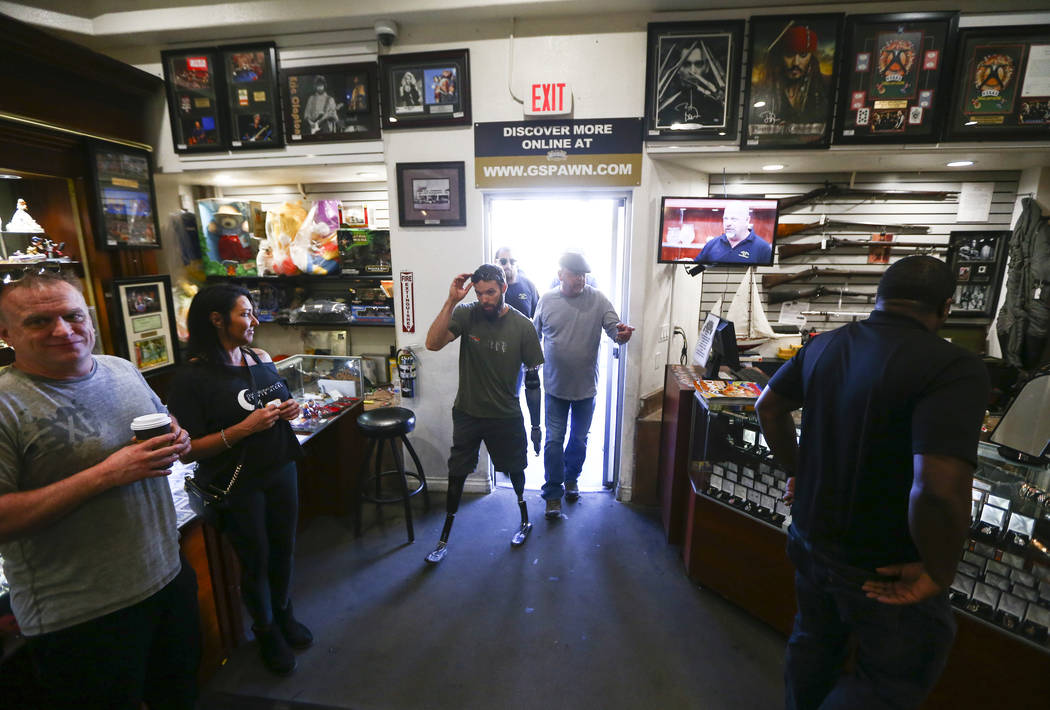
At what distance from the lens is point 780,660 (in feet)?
6.75

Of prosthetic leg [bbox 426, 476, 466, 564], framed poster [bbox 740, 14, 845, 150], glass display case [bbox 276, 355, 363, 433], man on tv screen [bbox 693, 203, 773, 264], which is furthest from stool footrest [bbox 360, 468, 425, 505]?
framed poster [bbox 740, 14, 845, 150]

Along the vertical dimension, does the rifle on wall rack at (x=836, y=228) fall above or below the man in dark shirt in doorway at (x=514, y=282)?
above

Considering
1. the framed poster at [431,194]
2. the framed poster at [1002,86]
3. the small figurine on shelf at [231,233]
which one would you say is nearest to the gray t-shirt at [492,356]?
the framed poster at [431,194]

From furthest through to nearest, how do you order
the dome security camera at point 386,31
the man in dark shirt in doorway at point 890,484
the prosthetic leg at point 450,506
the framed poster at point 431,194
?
1. the framed poster at point 431,194
2. the dome security camera at point 386,31
3. the prosthetic leg at point 450,506
4. the man in dark shirt in doorway at point 890,484

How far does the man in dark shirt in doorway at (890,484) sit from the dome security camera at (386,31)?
3.11m

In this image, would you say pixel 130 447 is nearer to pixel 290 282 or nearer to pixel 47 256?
pixel 47 256

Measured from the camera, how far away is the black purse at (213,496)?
5.66ft

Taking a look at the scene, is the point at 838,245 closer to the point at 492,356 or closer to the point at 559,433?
the point at 559,433

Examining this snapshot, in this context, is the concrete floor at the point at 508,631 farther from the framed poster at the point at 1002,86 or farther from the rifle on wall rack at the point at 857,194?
the framed poster at the point at 1002,86

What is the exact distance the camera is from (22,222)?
275 centimetres

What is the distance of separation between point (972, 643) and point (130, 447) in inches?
108

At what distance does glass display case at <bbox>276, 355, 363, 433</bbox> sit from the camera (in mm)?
3275

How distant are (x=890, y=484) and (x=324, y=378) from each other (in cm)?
330

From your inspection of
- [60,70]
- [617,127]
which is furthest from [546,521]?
[60,70]
